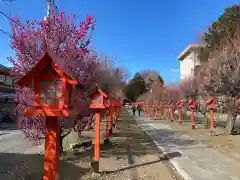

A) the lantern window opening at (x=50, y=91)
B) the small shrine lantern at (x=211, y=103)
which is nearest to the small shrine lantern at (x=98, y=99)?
the lantern window opening at (x=50, y=91)

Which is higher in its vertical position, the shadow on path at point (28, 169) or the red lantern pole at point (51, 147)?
the red lantern pole at point (51, 147)

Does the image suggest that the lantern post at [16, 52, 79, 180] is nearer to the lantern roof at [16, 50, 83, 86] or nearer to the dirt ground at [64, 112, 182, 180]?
the lantern roof at [16, 50, 83, 86]

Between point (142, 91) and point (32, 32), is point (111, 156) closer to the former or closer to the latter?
point (32, 32)

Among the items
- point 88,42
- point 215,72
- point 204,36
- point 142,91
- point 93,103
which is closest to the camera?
point 93,103

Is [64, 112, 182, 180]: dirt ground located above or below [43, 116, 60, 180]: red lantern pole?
below

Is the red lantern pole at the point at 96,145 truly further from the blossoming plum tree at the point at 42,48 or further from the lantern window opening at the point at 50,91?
the lantern window opening at the point at 50,91

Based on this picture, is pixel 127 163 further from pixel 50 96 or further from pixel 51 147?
pixel 50 96

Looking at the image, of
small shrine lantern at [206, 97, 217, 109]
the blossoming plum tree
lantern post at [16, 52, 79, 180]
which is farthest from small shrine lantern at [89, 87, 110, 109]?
small shrine lantern at [206, 97, 217, 109]

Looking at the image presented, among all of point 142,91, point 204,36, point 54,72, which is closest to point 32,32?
point 54,72

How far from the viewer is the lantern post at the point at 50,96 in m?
5.01

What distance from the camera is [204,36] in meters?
31.9

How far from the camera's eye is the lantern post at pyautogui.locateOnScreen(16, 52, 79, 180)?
5.01m

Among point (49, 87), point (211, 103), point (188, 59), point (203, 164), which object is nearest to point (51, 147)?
point (49, 87)

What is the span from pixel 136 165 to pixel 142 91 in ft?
247
